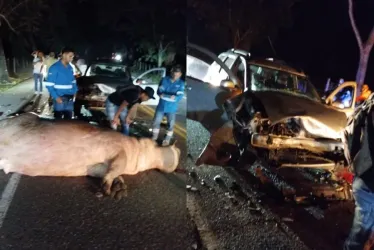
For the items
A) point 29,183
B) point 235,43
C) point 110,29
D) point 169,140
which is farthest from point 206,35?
point 29,183

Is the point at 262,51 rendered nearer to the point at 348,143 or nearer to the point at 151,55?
the point at 151,55

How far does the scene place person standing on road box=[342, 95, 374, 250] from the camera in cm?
374

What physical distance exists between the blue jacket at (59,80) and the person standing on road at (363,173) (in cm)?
515

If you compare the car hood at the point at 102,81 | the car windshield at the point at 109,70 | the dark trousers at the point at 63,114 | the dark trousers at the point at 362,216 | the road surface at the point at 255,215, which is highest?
the car windshield at the point at 109,70

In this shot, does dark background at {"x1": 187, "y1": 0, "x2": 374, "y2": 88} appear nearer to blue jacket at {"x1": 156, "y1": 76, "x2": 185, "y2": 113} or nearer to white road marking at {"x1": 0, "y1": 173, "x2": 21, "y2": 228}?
blue jacket at {"x1": 156, "y1": 76, "x2": 185, "y2": 113}

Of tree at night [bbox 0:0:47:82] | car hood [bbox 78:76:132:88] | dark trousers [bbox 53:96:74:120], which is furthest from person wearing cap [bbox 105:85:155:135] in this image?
tree at night [bbox 0:0:47:82]

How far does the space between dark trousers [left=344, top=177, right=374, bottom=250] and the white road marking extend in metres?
3.59

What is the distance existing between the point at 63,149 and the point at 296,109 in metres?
3.63

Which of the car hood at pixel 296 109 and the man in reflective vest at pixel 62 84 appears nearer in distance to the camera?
the car hood at pixel 296 109

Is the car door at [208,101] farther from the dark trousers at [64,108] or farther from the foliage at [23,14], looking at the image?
the foliage at [23,14]

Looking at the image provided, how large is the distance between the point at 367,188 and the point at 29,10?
862 inches

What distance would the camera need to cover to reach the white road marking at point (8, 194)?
5.05 metres

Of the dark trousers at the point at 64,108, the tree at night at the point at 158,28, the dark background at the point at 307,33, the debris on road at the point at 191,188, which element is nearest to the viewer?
the debris on road at the point at 191,188

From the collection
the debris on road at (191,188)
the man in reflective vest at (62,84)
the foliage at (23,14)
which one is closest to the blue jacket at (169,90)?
the man in reflective vest at (62,84)
